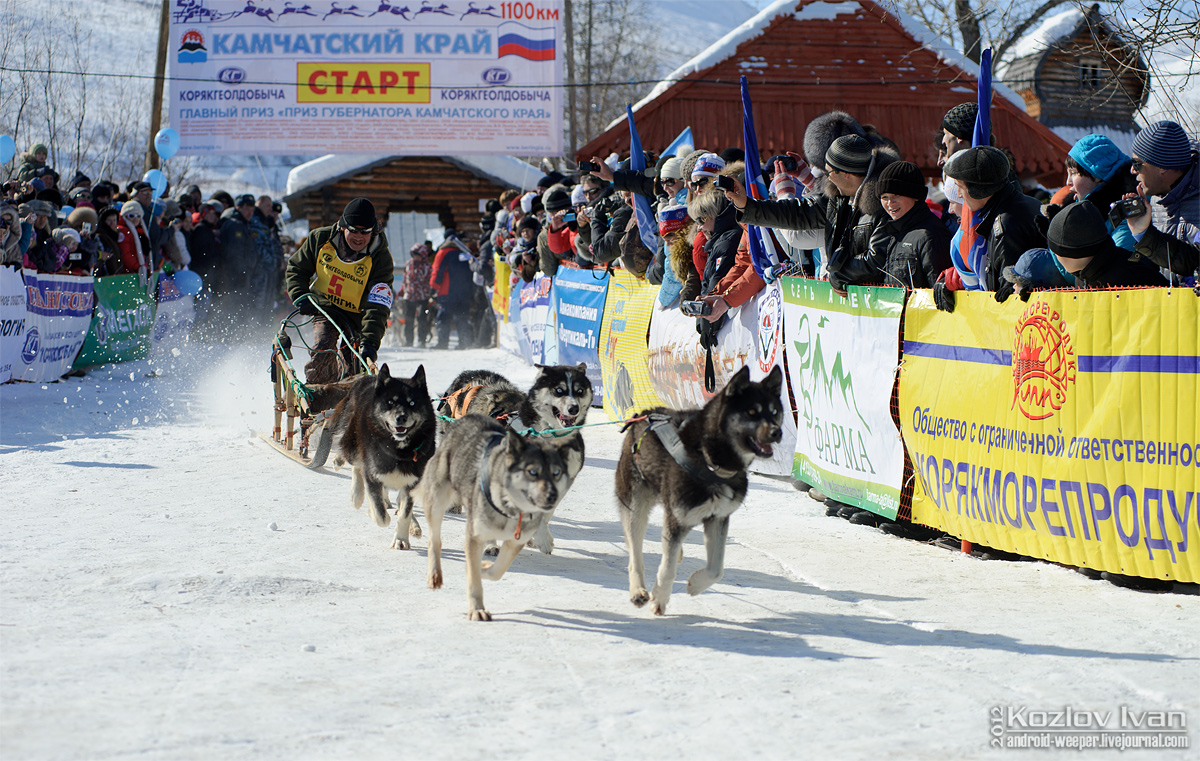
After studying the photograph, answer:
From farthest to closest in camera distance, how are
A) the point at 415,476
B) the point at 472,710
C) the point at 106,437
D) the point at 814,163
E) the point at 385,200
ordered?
the point at 385,200 < the point at 106,437 < the point at 814,163 < the point at 415,476 < the point at 472,710

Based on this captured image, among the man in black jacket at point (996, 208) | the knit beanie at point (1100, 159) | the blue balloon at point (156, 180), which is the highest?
the blue balloon at point (156, 180)

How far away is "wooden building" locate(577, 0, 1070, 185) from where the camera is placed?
70.8 feet

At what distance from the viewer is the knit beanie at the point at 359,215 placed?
7.11 metres

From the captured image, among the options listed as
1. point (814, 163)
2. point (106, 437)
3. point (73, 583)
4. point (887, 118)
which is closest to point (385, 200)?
point (887, 118)

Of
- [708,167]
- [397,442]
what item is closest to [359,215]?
[708,167]

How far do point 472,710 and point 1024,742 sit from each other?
1.41 metres

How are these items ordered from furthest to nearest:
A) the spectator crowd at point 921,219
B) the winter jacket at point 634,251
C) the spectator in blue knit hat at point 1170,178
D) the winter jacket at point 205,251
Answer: the winter jacket at point 205,251 → the winter jacket at point 634,251 → the spectator crowd at point 921,219 → the spectator in blue knit hat at point 1170,178

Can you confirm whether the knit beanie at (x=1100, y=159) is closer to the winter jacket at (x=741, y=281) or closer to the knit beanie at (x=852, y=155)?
the knit beanie at (x=852, y=155)

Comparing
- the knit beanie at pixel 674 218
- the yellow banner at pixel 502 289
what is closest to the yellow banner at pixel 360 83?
the yellow banner at pixel 502 289

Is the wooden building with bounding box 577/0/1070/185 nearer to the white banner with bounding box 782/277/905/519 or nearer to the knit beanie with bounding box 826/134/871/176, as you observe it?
the white banner with bounding box 782/277/905/519

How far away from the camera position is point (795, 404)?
22.0 feet

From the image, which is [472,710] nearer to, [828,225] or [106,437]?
[828,225]

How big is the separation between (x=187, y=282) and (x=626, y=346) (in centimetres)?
996

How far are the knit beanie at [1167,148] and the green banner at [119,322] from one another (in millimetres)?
11757
